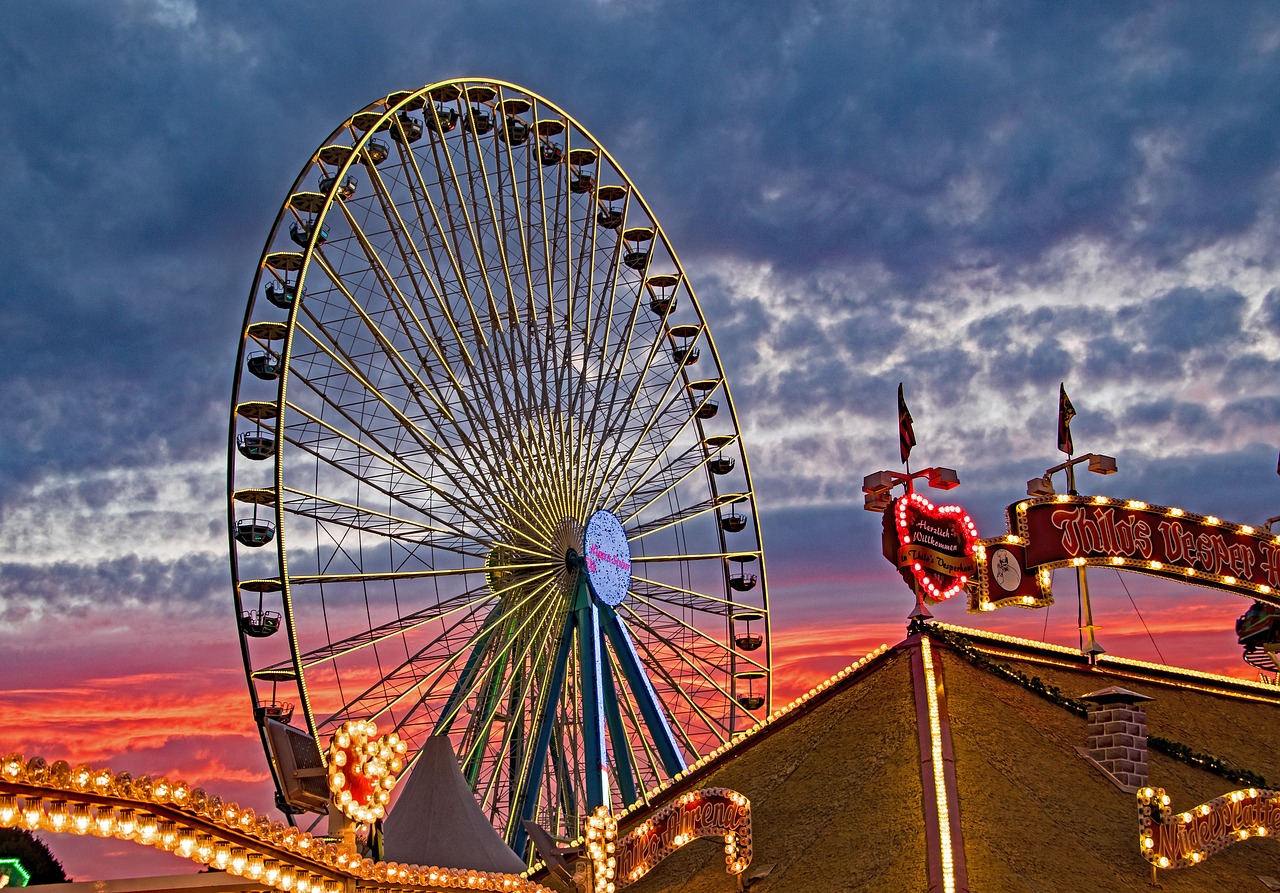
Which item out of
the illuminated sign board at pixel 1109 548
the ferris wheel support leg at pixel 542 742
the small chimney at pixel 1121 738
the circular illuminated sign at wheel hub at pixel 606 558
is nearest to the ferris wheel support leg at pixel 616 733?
the ferris wheel support leg at pixel 542 742

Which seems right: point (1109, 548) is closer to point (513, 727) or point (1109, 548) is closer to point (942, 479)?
point (942, 479)

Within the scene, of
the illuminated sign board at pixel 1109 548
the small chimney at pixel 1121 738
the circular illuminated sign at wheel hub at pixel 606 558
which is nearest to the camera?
the small chimney at pixel 1121 738

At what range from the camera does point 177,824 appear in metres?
9.09

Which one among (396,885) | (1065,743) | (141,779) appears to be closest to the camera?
(141,779)

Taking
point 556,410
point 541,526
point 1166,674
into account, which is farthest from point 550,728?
point 1166,674

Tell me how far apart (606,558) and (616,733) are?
340 centimetres

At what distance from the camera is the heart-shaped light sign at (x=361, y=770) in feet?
37.9

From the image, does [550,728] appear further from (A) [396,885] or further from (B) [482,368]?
(A) [396,885]

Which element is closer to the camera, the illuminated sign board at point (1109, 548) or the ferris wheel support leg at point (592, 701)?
the illuminated sign board at point (1109, 548)

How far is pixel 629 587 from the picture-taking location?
89.0 ft

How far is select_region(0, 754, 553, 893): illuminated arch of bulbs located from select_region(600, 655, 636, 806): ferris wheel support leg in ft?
42.0

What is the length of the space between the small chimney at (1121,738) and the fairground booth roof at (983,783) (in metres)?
0.02

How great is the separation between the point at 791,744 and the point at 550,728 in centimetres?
869

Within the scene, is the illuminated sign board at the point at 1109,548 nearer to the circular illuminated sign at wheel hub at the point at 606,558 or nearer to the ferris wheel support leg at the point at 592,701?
the ferris wheel support leg at the point at 592,701
